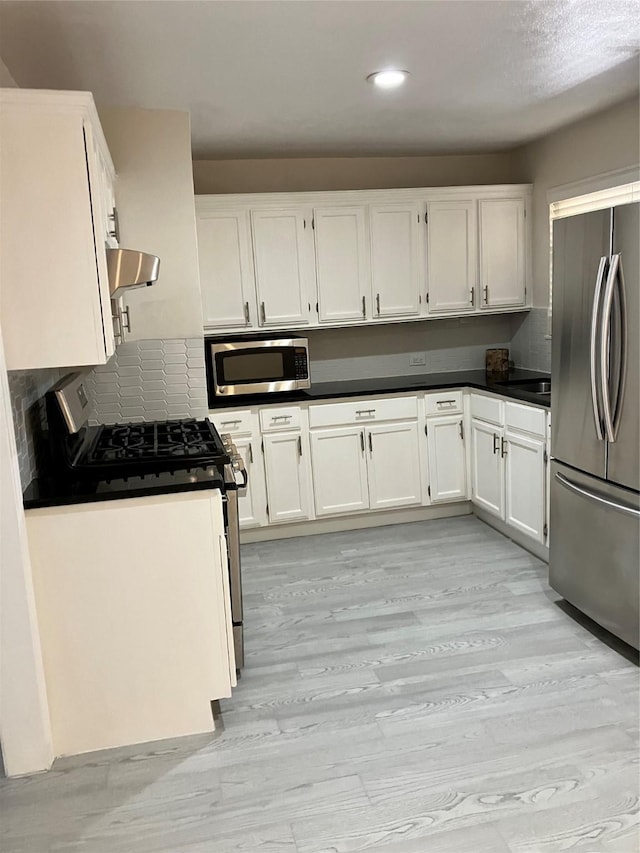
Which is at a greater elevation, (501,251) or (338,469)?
(501,251)

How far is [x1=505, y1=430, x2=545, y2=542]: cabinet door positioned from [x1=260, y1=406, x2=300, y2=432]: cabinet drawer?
129 centimetres

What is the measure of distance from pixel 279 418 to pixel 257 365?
37 centimetres

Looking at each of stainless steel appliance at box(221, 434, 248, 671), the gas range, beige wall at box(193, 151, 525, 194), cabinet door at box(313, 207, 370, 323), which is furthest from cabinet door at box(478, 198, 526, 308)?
stainless steel appliance at box(221, 434, 248, 671)

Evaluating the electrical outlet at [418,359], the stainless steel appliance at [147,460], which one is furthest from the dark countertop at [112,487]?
the electrical outlet at [418,359]

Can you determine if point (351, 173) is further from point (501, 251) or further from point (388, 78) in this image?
point (388, 78)

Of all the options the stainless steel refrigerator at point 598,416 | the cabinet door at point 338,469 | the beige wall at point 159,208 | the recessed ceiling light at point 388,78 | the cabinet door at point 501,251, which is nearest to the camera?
the stainless steel refrigerator at point 598,416

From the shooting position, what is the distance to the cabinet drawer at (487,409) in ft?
13.6

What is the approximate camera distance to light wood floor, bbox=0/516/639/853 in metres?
1.99

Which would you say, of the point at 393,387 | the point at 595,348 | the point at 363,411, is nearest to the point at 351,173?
the point at 393,387

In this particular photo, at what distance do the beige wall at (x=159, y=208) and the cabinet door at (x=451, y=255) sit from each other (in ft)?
5.70

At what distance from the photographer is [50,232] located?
6.97 feet

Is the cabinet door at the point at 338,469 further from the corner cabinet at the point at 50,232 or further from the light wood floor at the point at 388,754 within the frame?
the corner cabinet at the point at 50,232

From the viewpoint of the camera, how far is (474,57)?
2732 mm

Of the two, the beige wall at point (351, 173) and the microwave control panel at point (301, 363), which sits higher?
the beige wall at point (351, 173)
